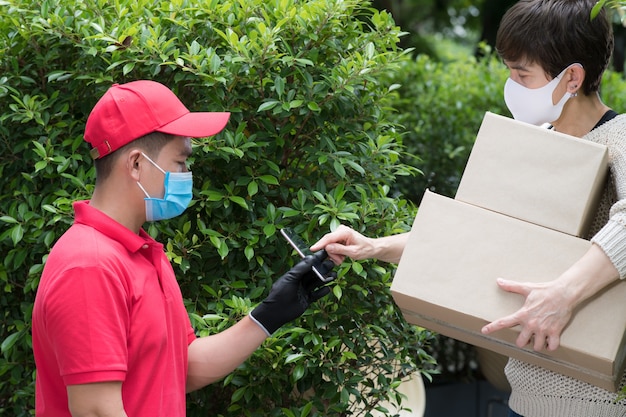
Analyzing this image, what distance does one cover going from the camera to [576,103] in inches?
105

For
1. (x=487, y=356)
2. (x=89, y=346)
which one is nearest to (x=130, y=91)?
(x=89, y=346)

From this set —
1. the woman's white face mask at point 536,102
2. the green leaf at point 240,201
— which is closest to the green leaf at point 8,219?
the green leaf at point 240,201

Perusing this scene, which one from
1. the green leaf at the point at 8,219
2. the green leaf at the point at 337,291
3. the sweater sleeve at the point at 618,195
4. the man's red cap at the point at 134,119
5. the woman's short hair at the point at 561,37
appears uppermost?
the woman's short hair at the point at 561,37

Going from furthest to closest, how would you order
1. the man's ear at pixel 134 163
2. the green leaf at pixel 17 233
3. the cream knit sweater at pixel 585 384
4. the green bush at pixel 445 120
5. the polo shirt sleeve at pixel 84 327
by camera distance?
the green bush at pixel 445 120
the green leaf at pixel 17 233
the cream knit sweater at pixel 585 384
the man's ear at pixel 134 163
the polo shirt sleeve at pixel 84 327

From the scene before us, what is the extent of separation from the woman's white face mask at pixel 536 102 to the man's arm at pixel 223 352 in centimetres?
106

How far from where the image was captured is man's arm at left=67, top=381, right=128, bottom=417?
6.95 ft

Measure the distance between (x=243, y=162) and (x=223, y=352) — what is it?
30.8 inches

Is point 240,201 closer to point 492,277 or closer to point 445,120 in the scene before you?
point 492,277

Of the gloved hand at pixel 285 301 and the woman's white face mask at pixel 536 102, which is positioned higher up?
the woman's white face mask at pixel 536 102

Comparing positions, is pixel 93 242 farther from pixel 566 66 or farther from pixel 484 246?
pixel 566 66

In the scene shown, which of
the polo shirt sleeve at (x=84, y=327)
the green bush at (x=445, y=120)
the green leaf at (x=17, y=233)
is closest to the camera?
the polo shirt sleeve at (x=84, y=327)

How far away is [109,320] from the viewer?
2.12 meters

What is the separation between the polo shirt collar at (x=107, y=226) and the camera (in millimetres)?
2285

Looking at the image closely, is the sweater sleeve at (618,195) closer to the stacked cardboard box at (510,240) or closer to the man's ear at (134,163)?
the stacked cardboard box at (510,240)
